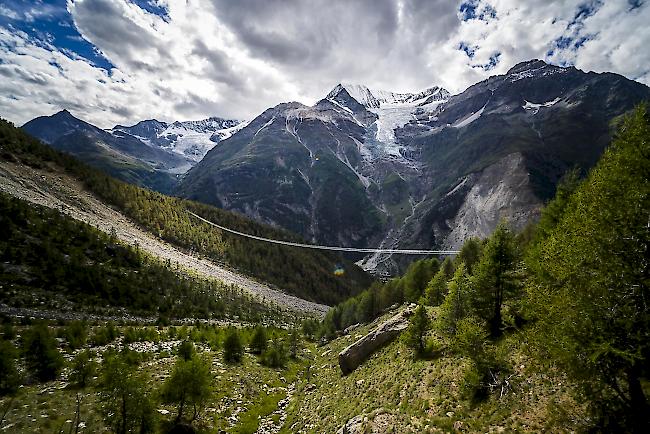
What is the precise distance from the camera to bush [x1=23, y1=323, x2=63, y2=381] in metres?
28.2

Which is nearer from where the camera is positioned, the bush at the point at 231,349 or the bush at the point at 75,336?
the bush at the point at 75,336

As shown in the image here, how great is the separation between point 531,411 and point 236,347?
136ft

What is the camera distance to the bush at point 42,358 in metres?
28.2

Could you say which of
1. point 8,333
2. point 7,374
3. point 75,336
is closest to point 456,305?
point 7,374

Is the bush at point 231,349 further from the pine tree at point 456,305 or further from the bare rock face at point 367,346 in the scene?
the pine tree at point 456,305

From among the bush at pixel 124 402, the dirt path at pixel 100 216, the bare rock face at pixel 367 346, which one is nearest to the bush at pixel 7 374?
the bush at pixel 124 402

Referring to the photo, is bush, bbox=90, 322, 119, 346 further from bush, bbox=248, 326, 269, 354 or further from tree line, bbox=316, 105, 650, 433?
tree line, bbox=316, 105, 650, 433

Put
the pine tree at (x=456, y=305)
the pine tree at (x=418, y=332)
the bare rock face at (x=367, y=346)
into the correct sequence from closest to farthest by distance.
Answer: the pine tree at (x=456, y=305), the pine tree at (x=418, y=332), the bare rock face at (x=367, y=346)

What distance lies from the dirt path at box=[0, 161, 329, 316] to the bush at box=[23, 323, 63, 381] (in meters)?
75.2

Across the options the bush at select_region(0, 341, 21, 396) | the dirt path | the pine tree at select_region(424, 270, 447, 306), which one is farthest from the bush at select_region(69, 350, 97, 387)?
the dirt path

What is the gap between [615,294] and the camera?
1170 centimetres

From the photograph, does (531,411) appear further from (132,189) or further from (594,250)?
(132,189)

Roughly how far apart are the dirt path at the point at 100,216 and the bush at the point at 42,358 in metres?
75.2

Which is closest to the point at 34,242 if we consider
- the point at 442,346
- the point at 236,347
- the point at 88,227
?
the point at 88,227
